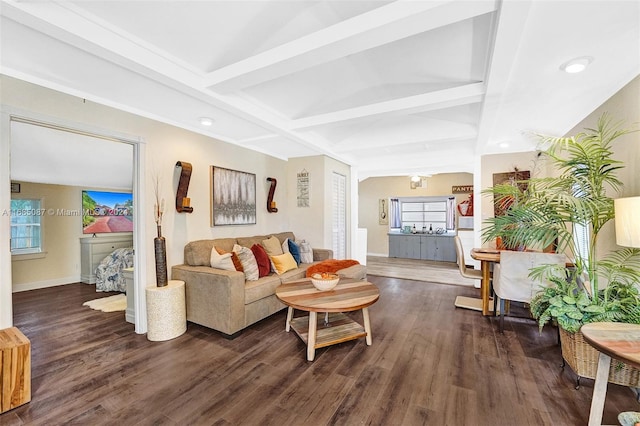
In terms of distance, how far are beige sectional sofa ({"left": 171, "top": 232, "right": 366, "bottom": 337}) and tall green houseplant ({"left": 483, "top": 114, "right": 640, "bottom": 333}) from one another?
8.16ft

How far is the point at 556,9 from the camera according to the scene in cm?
152

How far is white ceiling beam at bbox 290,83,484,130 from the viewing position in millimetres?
2602

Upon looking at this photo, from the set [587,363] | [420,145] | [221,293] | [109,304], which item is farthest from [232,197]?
[587,363]

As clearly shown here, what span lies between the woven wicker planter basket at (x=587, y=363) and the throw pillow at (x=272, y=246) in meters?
3.24

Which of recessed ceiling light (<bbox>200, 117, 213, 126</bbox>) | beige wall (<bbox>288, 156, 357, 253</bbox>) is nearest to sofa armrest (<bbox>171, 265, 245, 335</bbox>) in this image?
recessed ceiling light (<bbox>200, 117, 213, 126</bbox>)

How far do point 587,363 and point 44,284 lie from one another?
7150mm

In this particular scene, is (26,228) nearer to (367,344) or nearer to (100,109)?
(100,109)

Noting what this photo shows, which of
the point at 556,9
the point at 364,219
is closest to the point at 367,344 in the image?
the point at 556,9

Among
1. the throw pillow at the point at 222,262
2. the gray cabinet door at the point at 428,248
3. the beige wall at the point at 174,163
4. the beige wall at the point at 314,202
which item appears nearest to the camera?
the beige wall at the point at 174,163

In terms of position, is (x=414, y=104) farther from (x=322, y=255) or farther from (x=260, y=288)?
(x=322, y=255)

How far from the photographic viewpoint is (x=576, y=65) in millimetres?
2102

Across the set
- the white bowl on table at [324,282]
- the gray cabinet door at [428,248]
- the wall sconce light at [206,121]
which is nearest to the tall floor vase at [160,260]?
the wall sconce light at [206,121]

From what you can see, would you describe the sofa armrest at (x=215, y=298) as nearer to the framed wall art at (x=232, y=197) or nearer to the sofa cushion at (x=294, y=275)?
the sofa cushion at (x=294, y=275)

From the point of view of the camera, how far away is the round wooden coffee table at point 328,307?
2475mm
